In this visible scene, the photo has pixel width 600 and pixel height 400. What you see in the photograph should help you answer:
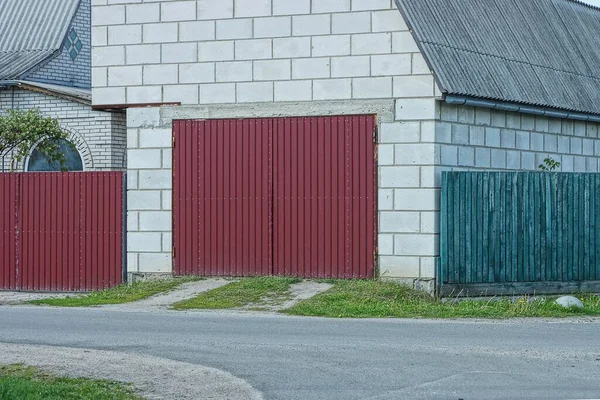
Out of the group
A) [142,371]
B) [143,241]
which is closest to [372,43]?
[143,241]

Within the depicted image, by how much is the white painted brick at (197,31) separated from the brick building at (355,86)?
0.02m

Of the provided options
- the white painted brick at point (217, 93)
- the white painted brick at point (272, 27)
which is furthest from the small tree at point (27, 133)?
the white painted brick at point (272, 27)

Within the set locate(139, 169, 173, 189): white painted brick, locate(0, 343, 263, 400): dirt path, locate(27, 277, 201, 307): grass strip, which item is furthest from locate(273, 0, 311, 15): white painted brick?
locate(0, 343, 263, 400): dirt path

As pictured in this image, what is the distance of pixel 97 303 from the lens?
1783cm

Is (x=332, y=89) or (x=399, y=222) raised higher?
(x=332, y=89)

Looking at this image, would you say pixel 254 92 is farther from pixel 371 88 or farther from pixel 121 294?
pixel 121 294

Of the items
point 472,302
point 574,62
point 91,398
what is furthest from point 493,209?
point 91,398

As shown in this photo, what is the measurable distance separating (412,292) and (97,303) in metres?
4.46

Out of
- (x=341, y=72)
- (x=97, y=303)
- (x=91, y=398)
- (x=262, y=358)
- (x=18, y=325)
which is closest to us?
(x=91, y=398)

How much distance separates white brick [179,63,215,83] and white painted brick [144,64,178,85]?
0.13 metres

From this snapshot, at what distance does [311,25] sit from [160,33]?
2520 millimetres

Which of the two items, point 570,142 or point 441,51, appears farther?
point 570,142

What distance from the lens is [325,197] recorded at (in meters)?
19.2

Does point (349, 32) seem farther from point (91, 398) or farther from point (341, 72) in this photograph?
point (91, 398)
